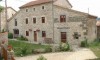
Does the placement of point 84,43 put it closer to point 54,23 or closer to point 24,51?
point 54,23

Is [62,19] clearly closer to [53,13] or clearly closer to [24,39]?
[53,13]

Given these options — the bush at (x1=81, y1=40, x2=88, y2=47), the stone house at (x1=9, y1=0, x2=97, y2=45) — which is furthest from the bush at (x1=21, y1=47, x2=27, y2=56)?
the stone house at (x1=9, y1=0, x2=97, y2=45)

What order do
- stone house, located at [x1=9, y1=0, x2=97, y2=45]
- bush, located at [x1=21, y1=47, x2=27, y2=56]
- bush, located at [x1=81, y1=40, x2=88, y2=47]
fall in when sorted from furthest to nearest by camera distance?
stone house, located at [x1=9, y1=0, x2=97, y2=45]
bush, located at [x1=81, y1=40, x2=88, y2=47]
bush, located at [x1=21, y1=47, x2=27, y2=56]

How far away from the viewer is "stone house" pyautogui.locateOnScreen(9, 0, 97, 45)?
119ft

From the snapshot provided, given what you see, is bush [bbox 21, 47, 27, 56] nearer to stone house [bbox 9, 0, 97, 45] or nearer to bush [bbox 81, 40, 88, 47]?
bush [bbox 81, 40, 88, 47]

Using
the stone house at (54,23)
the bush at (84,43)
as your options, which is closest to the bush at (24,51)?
the bush at (84,43)

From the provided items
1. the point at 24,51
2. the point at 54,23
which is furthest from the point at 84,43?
the point at 24,51

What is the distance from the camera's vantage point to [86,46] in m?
35.0

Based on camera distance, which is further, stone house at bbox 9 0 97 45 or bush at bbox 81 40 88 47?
stone house at bbox 9 0 97 45

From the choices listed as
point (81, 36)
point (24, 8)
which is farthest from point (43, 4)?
point (81, 36)

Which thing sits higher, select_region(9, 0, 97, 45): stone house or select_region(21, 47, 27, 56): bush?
select_region(9, 0, 97, 45): stone house

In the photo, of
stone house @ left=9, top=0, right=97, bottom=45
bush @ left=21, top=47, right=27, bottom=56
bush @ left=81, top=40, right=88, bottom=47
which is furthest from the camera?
stone house @ left=9, top=0, right=97, bottom=45

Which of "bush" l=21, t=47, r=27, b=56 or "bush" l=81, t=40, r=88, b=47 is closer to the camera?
"bush" l=21, t=47, r=27, b=56

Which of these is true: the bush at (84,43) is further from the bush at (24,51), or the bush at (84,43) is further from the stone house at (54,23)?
the bush at (24,51)
